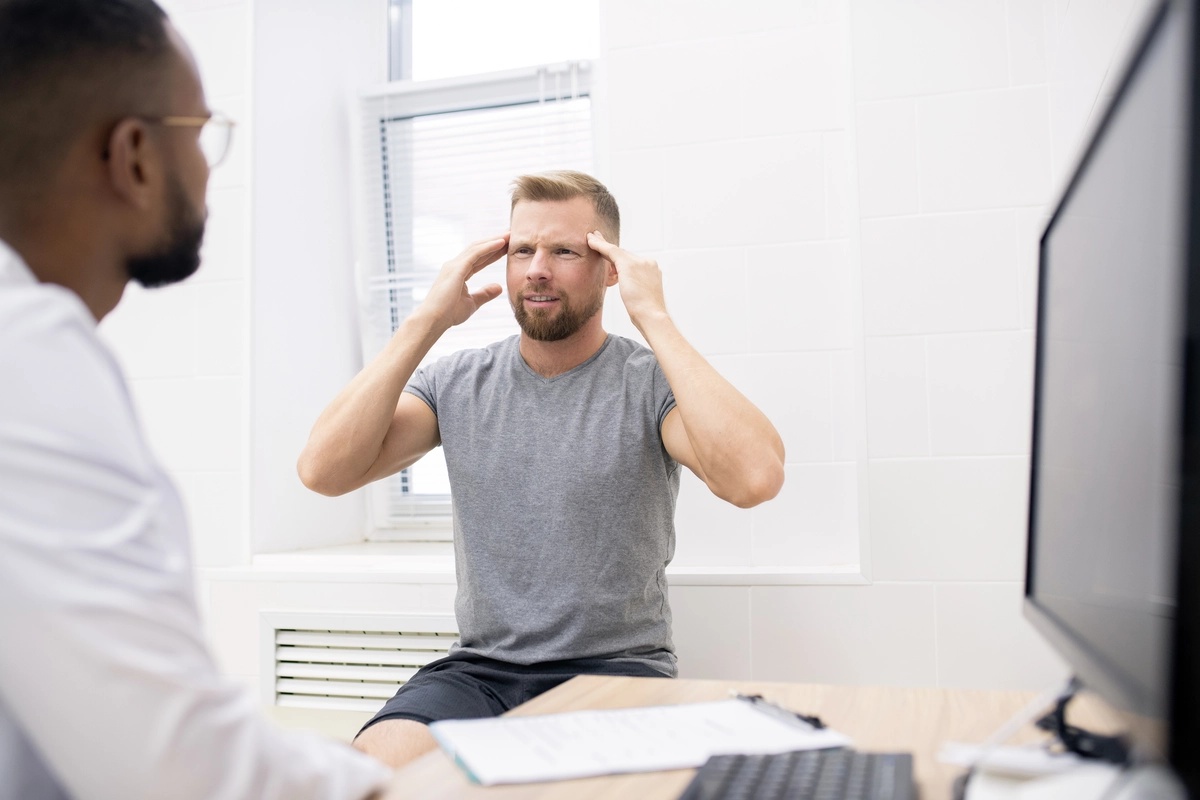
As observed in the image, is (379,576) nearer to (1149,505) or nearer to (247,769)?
(247,769)

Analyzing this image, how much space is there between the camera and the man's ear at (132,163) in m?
0.75

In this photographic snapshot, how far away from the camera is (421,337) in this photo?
1.91 meters

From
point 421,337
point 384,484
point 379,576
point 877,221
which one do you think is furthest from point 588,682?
point 384,484

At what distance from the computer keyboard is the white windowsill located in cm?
108

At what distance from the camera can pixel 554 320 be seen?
1894 mm

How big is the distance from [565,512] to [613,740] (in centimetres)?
84

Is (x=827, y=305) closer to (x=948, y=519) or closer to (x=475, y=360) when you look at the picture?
(x=948, y=519)

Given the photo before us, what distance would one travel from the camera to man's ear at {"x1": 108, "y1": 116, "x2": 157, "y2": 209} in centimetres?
75

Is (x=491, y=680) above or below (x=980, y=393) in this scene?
below

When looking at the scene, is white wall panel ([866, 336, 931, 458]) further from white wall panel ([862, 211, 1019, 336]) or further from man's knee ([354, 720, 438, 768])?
man's knee ([354, 720, 438, 768])

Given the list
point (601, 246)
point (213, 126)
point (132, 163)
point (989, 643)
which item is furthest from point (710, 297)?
point (132, 163)

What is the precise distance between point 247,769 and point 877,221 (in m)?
1.69

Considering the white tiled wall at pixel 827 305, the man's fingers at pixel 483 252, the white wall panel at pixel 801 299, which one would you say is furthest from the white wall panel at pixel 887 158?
the man's fingers at pixel 483 252

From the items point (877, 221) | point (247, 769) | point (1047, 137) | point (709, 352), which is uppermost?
point (1047, 137)
